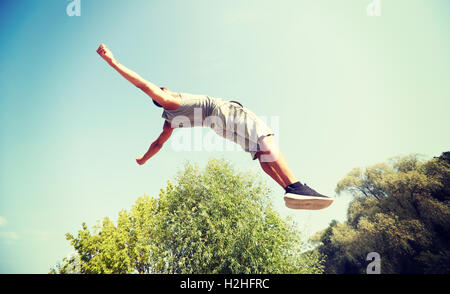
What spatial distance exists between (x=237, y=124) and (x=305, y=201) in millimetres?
964

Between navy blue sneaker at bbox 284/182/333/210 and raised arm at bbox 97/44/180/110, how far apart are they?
1409mm

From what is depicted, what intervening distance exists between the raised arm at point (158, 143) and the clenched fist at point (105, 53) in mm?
913

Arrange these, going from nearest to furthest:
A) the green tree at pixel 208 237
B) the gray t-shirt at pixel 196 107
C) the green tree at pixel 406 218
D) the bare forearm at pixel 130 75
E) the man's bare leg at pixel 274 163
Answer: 1. the bare forearm at pixel 130 75
2. the man's bare leg at pixel 274 163
3. the gray t-shirt at pixel 196 107
4. the green tree at pixel 208 237
5. the green tree at pixel 406 218

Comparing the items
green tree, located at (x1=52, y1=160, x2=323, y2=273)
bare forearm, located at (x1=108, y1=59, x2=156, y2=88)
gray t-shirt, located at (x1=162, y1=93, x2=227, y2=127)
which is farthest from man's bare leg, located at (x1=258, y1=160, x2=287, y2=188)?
green tree, located at (x1=52, y1=160, x2=323, y2=273)

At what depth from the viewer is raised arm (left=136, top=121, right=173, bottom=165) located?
2.67m

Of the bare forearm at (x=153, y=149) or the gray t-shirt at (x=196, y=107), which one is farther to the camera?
the bare forearm at (x=153, y=149)

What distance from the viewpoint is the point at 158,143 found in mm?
2740

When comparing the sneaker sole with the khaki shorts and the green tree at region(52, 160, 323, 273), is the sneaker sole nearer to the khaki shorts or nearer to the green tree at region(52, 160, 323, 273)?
the khaki shorts

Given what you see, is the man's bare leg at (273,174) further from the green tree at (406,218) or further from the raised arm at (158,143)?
the green tree at (406,218)

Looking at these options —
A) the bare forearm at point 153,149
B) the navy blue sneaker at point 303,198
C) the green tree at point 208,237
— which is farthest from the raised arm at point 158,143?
the green tree at point 208,237

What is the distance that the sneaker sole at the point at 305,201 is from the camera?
1.99 m
